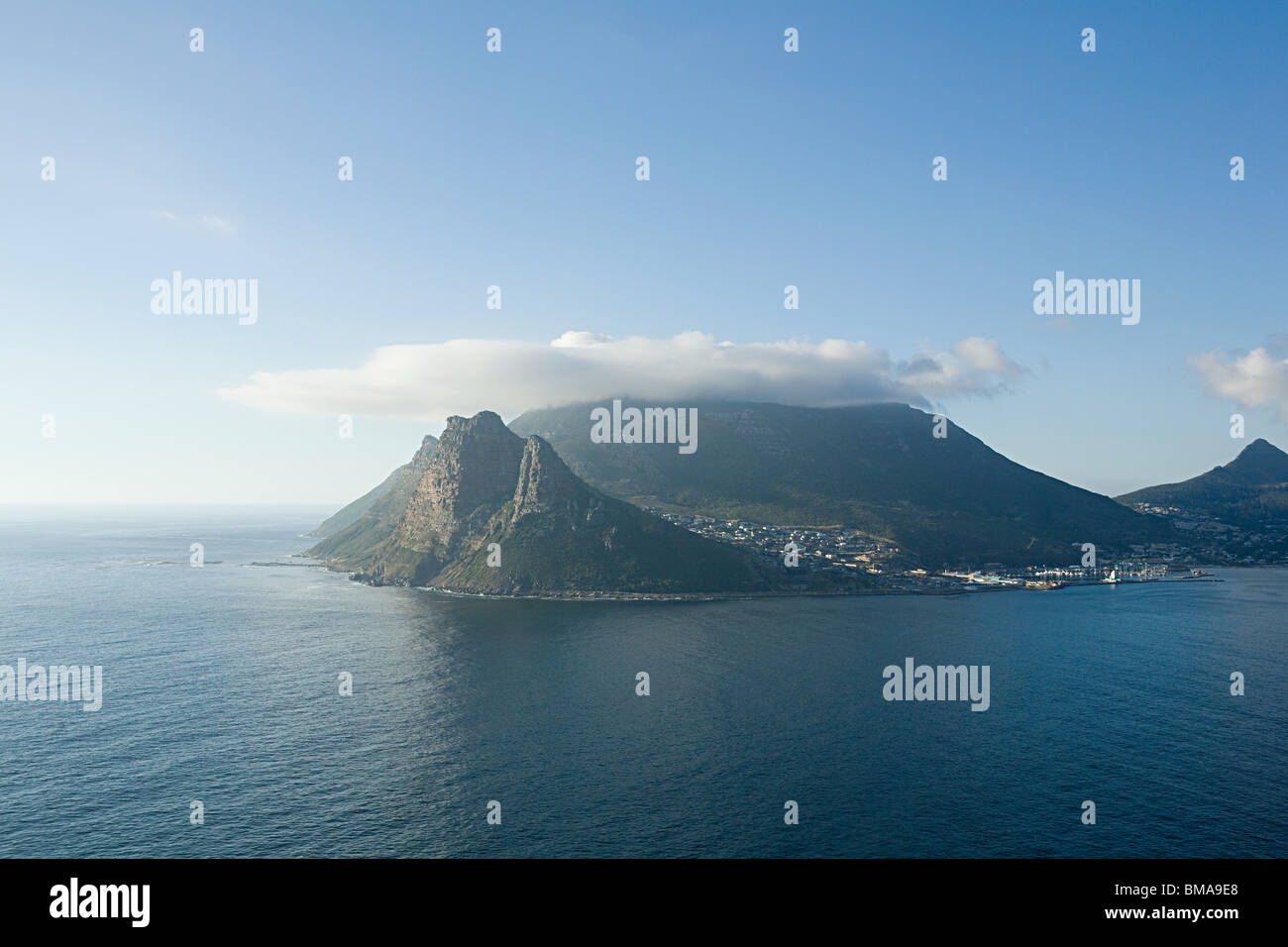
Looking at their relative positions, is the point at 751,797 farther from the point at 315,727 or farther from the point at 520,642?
the point at 520,642
